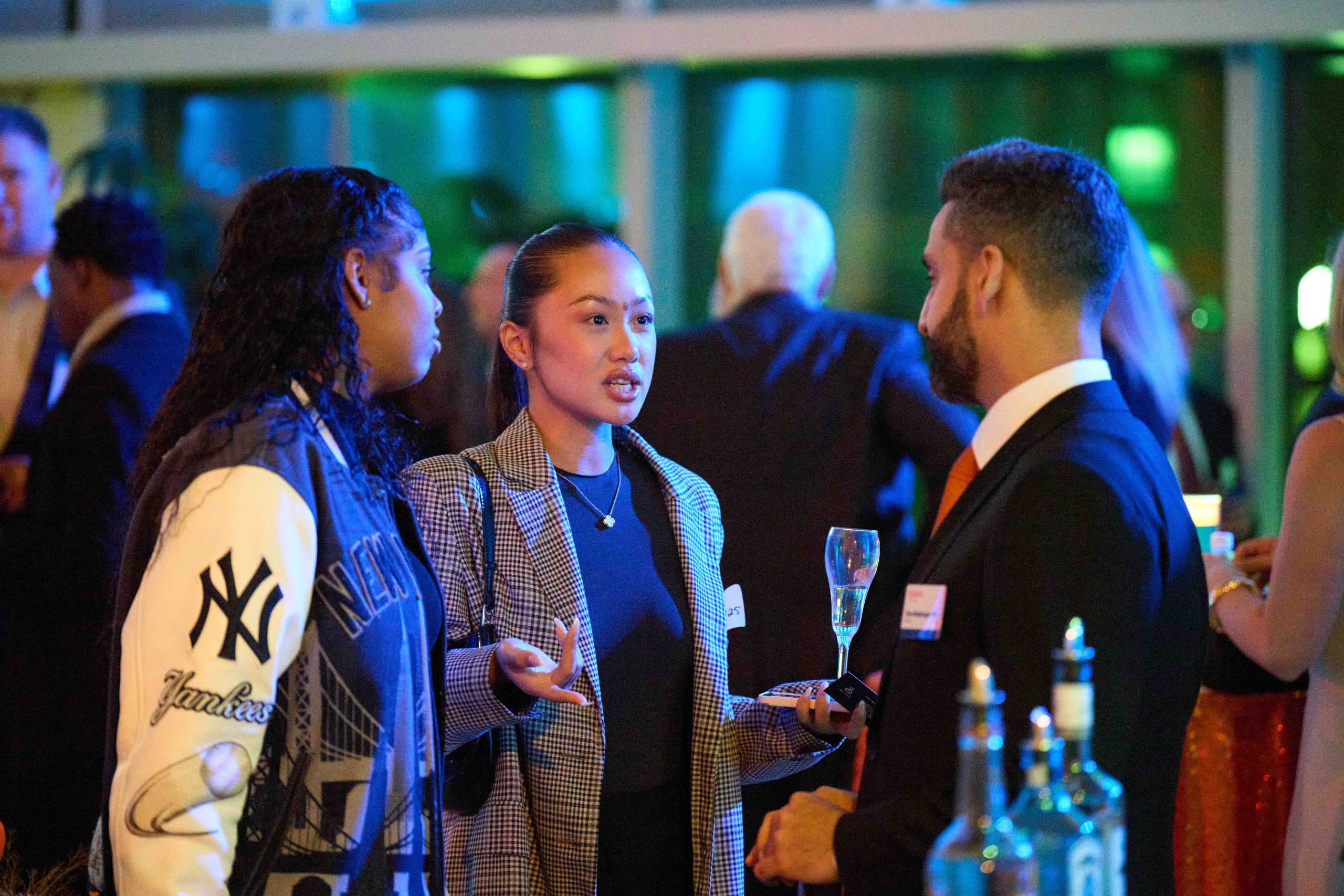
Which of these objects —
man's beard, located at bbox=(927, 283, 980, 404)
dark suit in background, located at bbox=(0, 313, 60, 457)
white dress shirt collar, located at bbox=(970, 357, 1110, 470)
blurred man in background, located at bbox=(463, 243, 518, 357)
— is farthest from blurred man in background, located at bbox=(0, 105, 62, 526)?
white dress shirt collar, located at bbox=(970, 357, 1110, 470)

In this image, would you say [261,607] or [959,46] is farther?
[959,46]

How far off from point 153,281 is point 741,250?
157cm

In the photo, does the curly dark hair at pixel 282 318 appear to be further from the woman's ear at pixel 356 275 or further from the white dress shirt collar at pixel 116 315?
the white dress shirt collar at pixel 116 315

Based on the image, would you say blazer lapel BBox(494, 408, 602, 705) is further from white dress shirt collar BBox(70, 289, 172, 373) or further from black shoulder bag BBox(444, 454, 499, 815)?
white dress shirt collar BBox(70, 289, 172, 373)

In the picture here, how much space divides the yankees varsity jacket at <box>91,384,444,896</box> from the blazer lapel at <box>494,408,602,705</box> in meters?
0.42

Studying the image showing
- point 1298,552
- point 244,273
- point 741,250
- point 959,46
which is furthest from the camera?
point 959,46

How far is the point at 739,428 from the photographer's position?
3.33 meters

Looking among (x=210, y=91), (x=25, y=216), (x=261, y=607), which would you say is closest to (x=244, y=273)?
(x=261, y=607)

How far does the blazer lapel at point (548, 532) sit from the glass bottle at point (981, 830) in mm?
965

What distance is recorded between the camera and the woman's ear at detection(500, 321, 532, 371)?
2.33m

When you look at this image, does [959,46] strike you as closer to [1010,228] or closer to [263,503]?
[1010,228]

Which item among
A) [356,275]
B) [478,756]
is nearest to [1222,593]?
[478,756]

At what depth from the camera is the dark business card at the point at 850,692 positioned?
2.00 m

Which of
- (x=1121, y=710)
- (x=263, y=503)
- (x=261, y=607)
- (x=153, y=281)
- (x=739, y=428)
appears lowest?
(x=1121, y=710)
